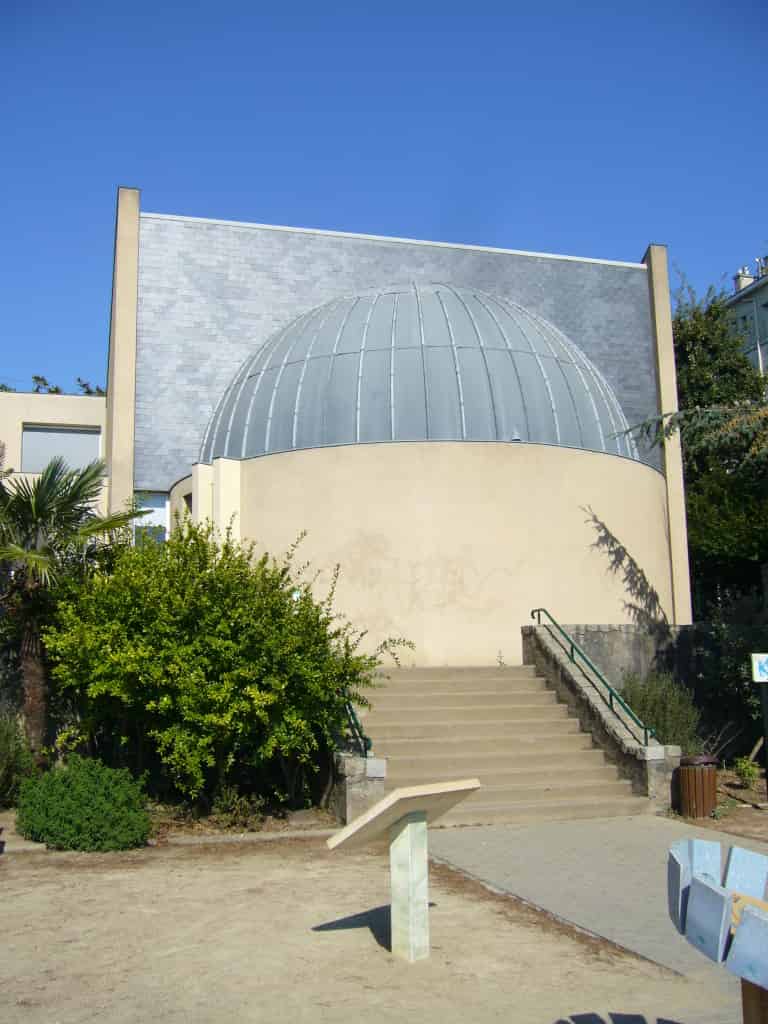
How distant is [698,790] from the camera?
1258 centimetres

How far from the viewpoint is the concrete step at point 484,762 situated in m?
12.9

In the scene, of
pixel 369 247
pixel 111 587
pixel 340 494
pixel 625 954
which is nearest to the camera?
pixel 625 954

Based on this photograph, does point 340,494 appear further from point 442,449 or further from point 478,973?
point 478,973

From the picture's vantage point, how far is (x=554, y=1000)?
5754mm

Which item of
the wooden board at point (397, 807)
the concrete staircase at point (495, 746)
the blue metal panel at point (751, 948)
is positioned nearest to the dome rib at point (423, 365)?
the concrete staircase at point (495, 746)

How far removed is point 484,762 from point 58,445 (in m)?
15.6

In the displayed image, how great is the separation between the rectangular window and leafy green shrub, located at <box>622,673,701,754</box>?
48.7ft

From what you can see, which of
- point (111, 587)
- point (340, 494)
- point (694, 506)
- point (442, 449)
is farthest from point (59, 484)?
point (694, 506)

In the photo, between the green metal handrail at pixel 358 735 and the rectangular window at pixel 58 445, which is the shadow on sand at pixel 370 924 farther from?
the rectangular window at pixel 58 445

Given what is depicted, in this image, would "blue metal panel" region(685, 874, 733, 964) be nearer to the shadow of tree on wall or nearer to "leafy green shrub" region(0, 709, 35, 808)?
"leafy green shrub" region(0, 709, 35, 808)

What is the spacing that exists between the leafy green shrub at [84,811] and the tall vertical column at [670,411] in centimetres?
1533

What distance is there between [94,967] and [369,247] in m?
21.1

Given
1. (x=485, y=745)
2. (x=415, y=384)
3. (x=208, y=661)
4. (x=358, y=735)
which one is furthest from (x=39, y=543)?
(x=415, y=384)

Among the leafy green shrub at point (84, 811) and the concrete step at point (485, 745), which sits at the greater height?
the concrete step at point (485, 745)
